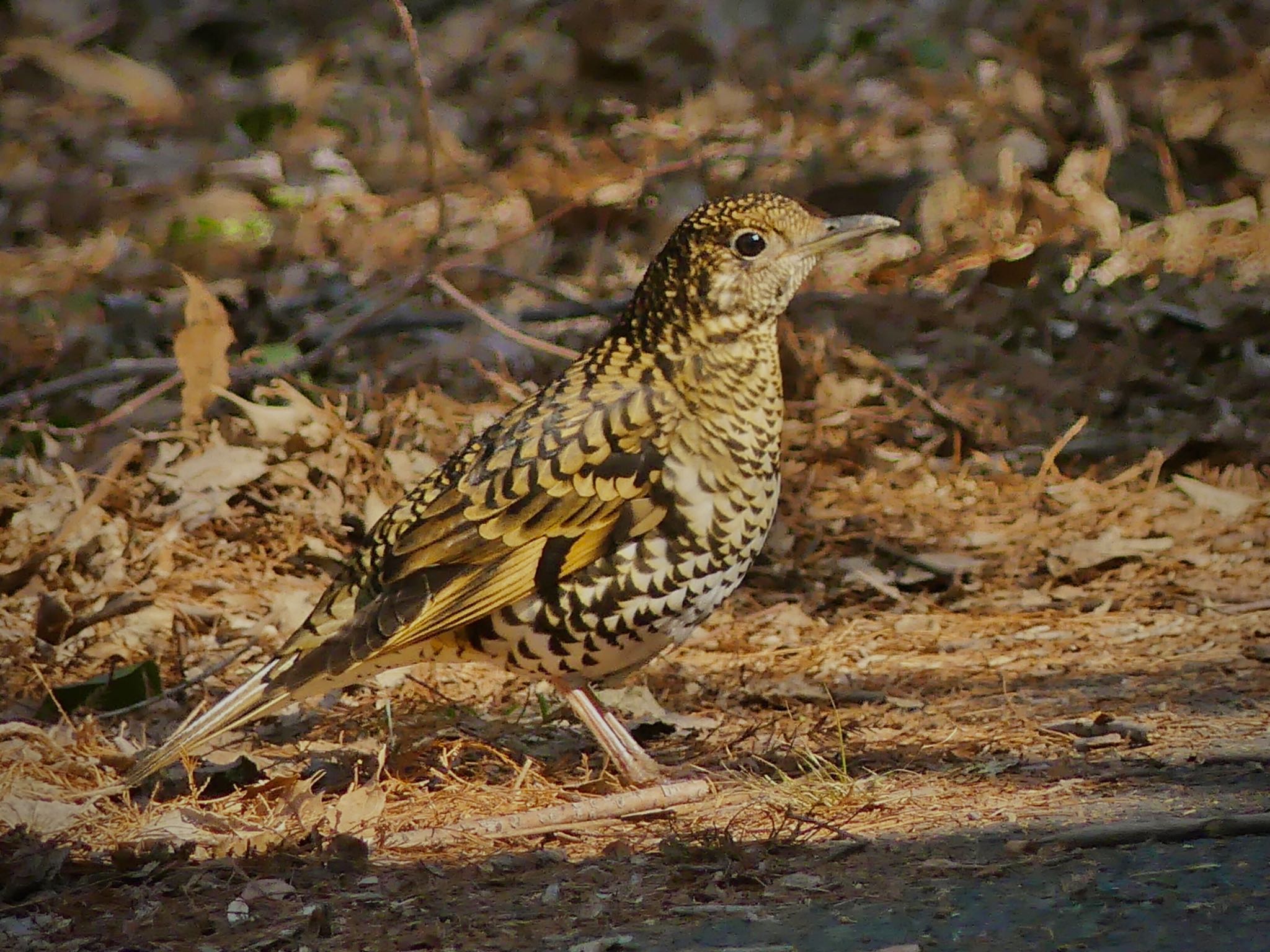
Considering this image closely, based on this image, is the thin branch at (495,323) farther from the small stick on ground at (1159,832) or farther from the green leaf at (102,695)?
the small stick on ground at (1159,832)

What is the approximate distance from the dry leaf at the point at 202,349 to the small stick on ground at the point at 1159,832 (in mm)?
3991

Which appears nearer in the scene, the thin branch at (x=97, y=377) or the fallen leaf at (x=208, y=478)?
the fallen leaf at (x=208, y=478)

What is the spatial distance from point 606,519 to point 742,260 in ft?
2.73

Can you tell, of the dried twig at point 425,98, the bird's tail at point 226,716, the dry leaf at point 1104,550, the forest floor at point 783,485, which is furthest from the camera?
the dry leaf at point 1104,550

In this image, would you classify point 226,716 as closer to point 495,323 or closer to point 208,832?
point 208,832

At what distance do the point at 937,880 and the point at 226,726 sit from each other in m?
1.90

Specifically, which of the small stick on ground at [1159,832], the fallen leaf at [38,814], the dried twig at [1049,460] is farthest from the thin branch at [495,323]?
the small stick on ground at [1159,832]

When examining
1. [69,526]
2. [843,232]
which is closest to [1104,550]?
[843,232]

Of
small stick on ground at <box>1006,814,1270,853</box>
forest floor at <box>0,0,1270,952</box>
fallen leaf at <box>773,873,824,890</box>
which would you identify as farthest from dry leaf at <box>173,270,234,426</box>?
small stick on ground at <box>1006,814,1270,853</box>

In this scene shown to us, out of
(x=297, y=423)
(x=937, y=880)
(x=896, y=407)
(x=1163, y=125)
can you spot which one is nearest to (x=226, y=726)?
(x=937, y=880)

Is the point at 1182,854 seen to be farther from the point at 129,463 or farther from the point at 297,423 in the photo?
the point at 129,463

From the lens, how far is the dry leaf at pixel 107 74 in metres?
12.1

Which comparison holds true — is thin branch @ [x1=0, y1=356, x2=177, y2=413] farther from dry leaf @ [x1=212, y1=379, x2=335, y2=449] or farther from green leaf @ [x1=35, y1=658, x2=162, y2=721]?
green leaf @ [x1=35, y1=658, x2=162, y2=721]

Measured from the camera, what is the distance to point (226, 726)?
4254 millimetres
